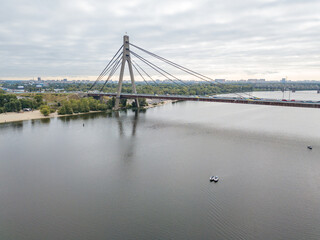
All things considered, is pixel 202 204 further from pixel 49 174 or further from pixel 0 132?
pixel 0 132

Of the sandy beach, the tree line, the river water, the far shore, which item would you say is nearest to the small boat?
the river water

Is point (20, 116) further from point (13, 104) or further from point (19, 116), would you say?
point (13, 104)

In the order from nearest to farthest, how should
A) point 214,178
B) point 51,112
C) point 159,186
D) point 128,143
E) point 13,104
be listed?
1. point 159,186
2. point 214,178
3. point 128,143
4. point 13,104
5. point 51,112

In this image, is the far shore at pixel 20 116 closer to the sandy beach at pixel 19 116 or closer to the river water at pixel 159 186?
the sandy beach at pixel 19 116

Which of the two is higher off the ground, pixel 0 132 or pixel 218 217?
pixel 0 132

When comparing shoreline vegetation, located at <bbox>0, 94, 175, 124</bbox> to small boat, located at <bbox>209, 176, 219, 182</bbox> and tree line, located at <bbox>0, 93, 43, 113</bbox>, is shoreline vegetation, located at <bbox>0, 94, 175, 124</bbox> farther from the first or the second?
small boat, located at <bbox>209, 176, 219, 182</bbox>

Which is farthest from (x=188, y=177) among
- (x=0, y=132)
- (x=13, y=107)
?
(x=13, y=107)

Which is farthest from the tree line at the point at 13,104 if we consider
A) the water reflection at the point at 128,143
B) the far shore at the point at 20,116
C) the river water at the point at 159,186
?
the water reflection at the point at 128,143

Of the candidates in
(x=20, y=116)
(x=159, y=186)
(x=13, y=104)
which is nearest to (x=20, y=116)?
(x=20, y=116)

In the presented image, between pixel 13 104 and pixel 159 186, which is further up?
pixel 13 104
